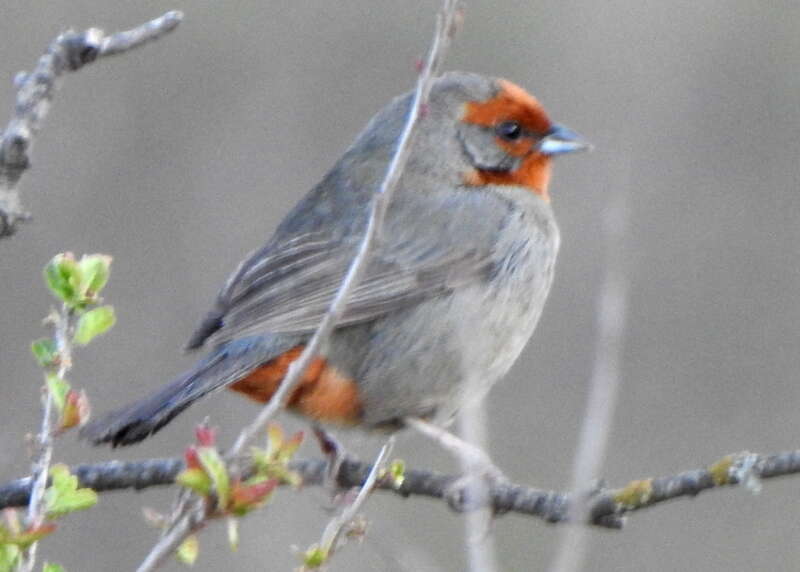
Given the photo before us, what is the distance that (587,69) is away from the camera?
1121 centimetres

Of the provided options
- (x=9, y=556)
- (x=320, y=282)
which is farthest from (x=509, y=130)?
(x=9, y=556)

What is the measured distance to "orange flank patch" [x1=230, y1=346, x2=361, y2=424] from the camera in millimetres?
5574

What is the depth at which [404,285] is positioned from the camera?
19.6 ft

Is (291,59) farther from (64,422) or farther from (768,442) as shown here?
(64,422)

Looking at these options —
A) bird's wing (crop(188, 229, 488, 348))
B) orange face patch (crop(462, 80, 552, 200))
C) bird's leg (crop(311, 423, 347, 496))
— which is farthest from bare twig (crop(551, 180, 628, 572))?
orange face patch (crop(462, 80, 552, 200))

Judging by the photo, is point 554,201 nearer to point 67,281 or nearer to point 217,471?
point 67,281

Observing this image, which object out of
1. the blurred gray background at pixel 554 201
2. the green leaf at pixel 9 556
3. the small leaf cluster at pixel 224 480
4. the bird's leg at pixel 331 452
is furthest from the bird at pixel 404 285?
the blurred gray background at pixel 554 201

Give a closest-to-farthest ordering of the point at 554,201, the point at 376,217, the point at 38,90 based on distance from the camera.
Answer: the point at 376,217, the point at 38,90, the point at 554,201

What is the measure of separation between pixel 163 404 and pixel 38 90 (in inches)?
48.3

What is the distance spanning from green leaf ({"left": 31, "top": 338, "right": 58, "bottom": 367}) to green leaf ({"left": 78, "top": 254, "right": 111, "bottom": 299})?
137mm

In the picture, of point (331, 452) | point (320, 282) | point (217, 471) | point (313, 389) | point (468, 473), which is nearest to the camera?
point (217, 471)

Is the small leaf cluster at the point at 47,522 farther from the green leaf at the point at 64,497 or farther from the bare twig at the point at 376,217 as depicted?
the bare twig at the point at 376,217

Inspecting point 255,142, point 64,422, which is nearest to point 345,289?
point 64,422

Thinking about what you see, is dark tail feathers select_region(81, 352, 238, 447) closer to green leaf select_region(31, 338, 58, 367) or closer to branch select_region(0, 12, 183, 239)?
branch select_region(0, 12, 183, 239)
